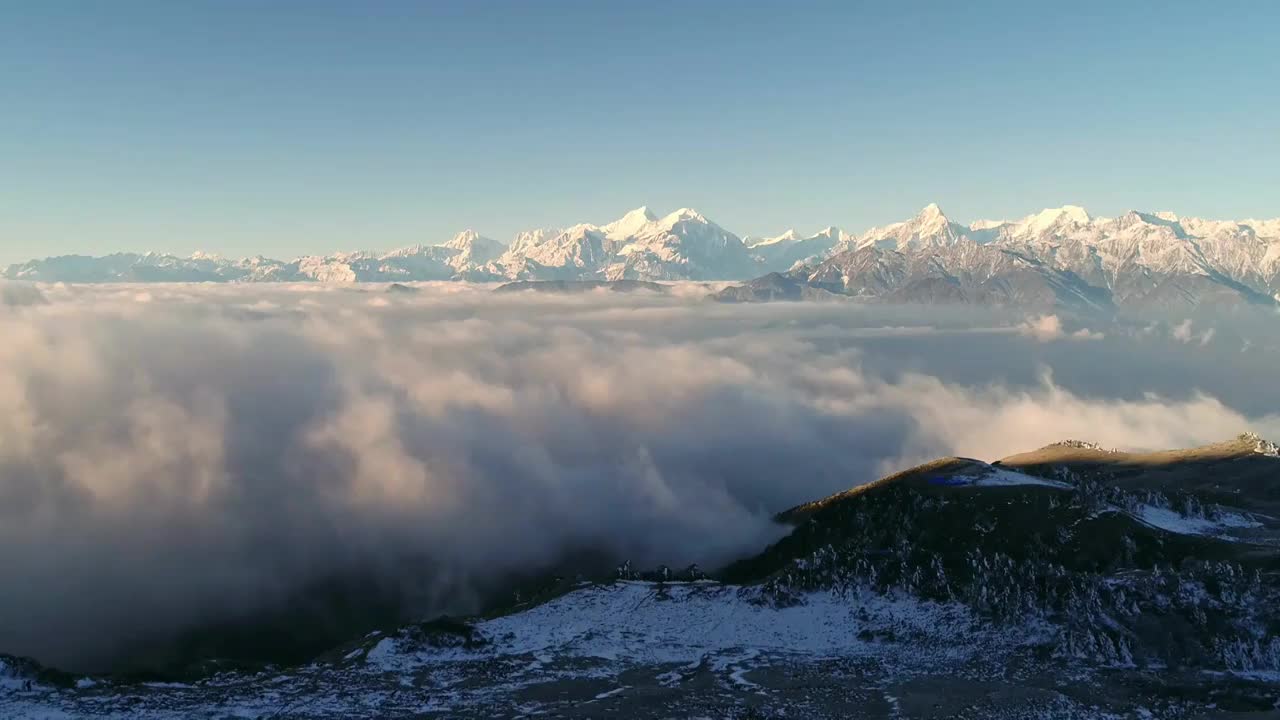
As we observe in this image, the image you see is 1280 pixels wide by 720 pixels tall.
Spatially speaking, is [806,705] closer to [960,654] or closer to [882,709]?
[882,709]

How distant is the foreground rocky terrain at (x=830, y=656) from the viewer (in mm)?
124750

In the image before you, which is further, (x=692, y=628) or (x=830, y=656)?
(x=692, y=628)

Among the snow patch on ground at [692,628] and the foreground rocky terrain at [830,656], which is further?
the snow patch on ground at [692,628]

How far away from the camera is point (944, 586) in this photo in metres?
175

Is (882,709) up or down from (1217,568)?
down

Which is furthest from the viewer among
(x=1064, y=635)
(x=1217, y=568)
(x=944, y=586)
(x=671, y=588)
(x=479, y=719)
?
(x=671, y=588)

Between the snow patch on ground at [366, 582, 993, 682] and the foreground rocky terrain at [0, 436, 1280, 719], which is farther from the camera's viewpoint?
the snow patch on ground at [366, 582, 993, 682]

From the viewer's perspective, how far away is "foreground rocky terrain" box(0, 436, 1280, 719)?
409 ft

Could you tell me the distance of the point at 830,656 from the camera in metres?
153

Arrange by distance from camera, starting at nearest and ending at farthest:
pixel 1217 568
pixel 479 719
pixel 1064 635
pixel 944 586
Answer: pixel 479 719, pixel 1064 635, pixel 1217 568, pixel 944 586

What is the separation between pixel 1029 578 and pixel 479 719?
427 ft

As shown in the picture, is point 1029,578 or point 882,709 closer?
point 882,709

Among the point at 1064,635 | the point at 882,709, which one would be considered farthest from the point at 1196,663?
the point at 882,709

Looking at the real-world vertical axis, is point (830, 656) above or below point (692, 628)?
above
